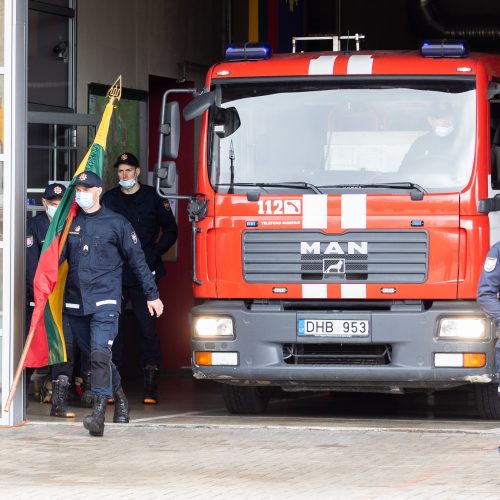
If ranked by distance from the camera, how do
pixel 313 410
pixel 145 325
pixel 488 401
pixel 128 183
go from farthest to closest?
pixel 128 183 → pixel 145 325 → pixel 313 410 → pixel 488 401

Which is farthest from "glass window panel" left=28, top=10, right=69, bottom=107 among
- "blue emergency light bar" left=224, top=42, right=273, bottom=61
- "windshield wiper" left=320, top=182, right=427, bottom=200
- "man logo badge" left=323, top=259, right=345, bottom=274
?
"man logo badge" left=323, top=259, right=345, bottom=274

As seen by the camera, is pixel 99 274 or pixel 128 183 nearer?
pixel 99 274

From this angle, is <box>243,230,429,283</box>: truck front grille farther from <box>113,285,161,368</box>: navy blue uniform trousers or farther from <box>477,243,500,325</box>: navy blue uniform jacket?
<box>113,285,161,368</box>: navy blue uniform trousers

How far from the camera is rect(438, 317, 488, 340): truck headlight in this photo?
11.4 metres

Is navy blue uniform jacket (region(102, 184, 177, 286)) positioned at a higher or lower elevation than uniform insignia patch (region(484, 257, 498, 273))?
higher

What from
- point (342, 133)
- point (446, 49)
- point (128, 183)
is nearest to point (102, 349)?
point (342, 133)

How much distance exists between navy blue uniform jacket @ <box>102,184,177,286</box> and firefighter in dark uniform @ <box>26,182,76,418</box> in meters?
0.94

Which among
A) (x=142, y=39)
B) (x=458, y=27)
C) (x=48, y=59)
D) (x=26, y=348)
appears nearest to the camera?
(x=26, y=348)

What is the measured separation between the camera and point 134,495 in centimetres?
857

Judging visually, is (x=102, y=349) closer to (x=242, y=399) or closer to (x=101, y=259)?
(x=101, y=259)

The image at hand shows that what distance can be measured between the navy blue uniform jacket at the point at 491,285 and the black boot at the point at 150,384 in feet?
15.4

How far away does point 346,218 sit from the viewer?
11.5 m

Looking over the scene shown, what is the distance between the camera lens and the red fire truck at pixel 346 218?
37.4 feet

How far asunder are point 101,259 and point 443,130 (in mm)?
2686
